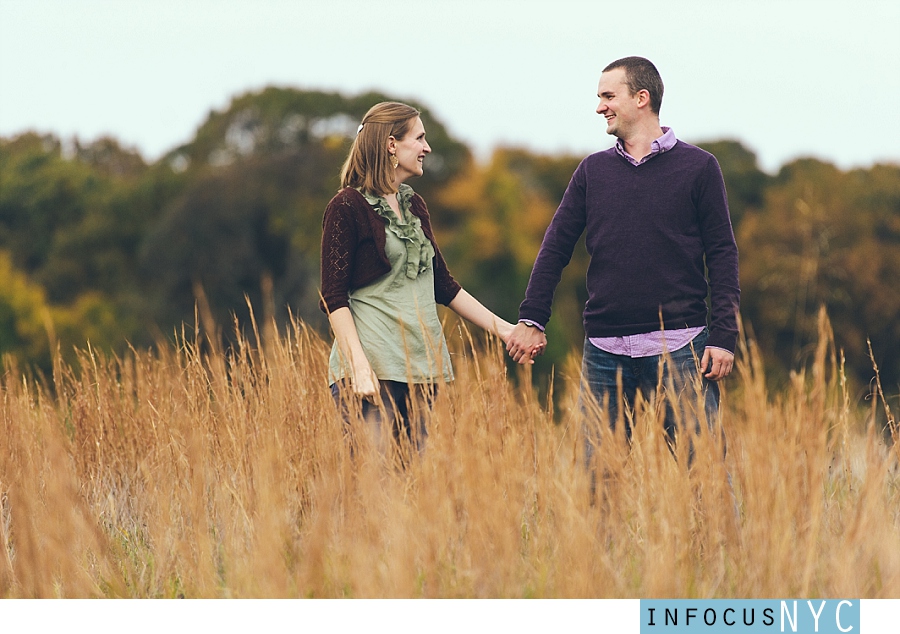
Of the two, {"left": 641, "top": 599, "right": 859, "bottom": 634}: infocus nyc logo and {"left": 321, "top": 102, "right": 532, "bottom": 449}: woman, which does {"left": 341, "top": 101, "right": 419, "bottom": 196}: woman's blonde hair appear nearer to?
{"left": 321, "top": 102, "right": 532, "bottom": 449}: woman

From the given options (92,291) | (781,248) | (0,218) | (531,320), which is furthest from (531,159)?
(531,320)

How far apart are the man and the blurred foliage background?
15136 mm

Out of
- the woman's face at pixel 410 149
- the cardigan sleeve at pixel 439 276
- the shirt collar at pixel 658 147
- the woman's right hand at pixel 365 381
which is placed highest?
the woman's face at pixel 410 149

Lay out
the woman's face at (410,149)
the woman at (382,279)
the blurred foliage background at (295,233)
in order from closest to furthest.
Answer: the woman at (382,279) → the woman's face at (410,149) → the blurred foliage background at (295,233)

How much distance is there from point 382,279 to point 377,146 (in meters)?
0.42

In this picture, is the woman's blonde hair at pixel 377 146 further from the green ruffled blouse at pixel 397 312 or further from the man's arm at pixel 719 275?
the man's arm at pixel 719 275

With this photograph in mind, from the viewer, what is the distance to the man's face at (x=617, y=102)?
3.19 meters

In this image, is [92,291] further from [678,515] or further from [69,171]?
[678,515]

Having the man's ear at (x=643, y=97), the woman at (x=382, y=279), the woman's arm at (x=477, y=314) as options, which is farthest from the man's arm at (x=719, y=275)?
the woman at (x=382, y=279)

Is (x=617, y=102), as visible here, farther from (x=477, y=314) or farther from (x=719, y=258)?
(x=477, y=314)

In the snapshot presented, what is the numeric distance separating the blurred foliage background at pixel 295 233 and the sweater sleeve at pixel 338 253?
15394 mm

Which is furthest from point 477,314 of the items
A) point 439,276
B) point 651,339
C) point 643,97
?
point 643,97

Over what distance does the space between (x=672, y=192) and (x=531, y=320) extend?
619 mm

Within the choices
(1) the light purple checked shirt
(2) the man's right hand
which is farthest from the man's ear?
(2) the man's right hand
